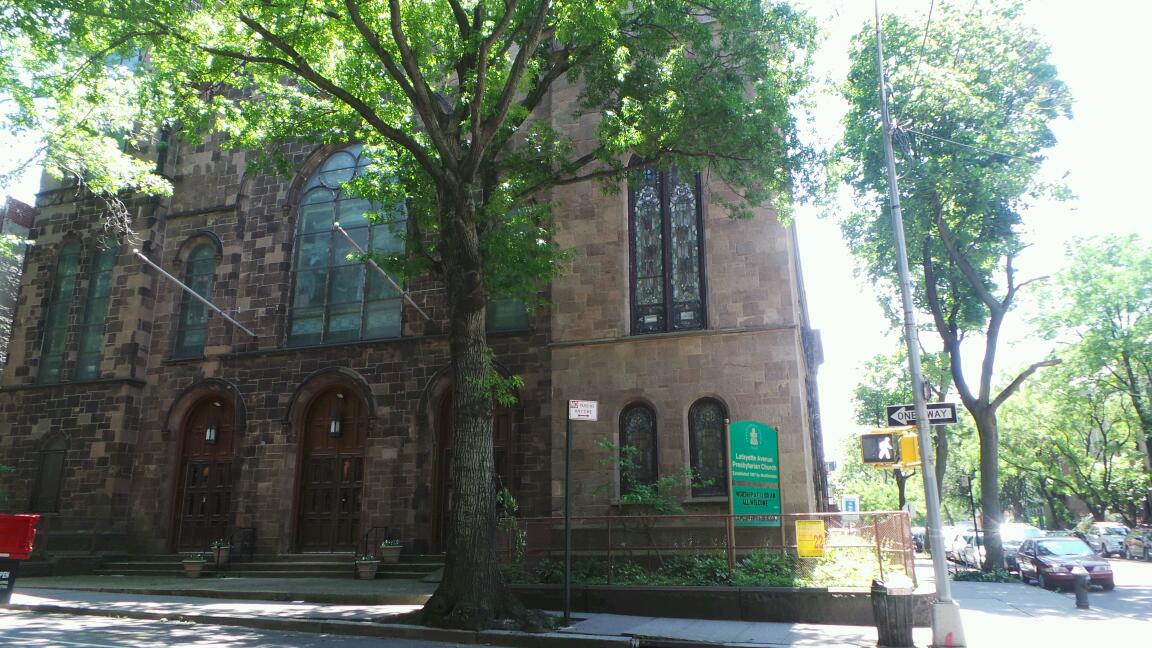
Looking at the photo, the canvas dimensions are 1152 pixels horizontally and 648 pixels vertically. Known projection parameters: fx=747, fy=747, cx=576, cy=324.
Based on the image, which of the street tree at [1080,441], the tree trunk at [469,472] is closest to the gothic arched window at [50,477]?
the tree trunk at [469,472]

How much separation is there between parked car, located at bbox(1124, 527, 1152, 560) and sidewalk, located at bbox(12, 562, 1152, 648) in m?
22.5

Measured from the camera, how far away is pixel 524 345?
1906 centimetres

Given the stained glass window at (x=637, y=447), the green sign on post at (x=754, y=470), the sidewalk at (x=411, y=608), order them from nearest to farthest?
1. the sidewalk at (x=411, y=608)
2. the green sign on post at (x=754, y=470)
3. the stained glass window at (x=637, y=447)

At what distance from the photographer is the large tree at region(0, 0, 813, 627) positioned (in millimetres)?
11820

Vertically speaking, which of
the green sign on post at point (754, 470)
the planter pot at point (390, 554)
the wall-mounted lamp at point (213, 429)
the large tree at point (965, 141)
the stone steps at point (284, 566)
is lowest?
the stone steps at point (284, 566)

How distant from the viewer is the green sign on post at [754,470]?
44.9 feet

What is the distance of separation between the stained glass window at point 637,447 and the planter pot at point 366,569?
20.4 ft

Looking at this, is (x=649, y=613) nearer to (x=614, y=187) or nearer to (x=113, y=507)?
(x=614, y=187)

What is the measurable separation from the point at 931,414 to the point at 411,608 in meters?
9.25

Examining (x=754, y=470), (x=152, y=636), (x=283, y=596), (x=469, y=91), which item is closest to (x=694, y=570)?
(x=754, y=470)

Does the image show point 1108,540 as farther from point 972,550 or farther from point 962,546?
point 972,550

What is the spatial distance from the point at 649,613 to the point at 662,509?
273 cm

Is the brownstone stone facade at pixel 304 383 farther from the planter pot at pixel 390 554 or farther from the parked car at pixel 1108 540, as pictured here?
the parked car at pixel 1108 540

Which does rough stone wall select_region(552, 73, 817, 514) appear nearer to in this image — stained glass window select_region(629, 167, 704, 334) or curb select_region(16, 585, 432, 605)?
stained glass window select_region(629, 167, 704, 334)
